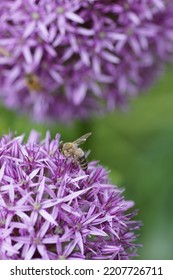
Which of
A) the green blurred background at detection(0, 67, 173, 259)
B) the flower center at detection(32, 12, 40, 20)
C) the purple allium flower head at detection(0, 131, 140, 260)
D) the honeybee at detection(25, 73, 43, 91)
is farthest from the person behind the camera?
the green blurred background at detection(0, 67, 173, 259)

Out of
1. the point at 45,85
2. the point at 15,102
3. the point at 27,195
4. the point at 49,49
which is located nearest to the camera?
the point at 27,195

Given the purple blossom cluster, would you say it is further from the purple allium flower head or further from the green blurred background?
the purple allium flower head

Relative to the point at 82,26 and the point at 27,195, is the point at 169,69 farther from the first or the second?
the point at 27,195

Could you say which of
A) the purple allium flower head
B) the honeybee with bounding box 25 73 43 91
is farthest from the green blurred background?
the purple allium flower head

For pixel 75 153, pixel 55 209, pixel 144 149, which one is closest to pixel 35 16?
pixel 75 153

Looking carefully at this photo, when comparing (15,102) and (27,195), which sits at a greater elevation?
(15,102)

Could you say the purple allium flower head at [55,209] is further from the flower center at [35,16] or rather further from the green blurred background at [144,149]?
the green blurred background at [144,149]

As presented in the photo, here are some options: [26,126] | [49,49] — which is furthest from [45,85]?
[26,126]
